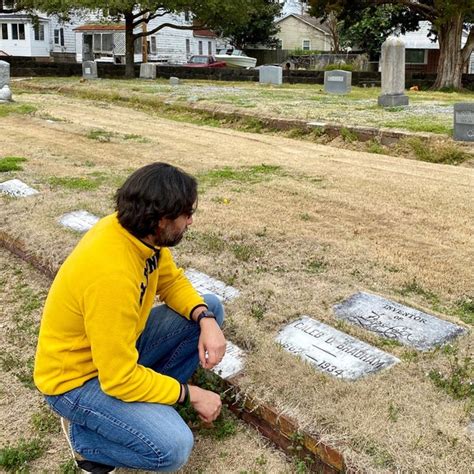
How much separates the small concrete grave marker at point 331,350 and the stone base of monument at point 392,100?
12525mm

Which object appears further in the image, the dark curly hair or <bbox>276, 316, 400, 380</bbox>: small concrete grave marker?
<bbox>276, 316, 400, 380</bbox>: small concrete grave marker

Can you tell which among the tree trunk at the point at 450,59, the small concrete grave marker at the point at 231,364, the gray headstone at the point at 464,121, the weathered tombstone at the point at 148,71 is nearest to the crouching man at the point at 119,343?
the small concrete grave marker at the point at 231,364

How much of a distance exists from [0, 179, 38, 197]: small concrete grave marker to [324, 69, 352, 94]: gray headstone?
14.5 meters

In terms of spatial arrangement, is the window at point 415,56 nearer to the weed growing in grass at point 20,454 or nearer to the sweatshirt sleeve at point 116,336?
the weed growing in grass at point 20,454

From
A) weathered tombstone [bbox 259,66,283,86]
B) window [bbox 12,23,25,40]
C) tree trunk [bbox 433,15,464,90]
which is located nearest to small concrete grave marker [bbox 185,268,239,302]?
weathered tombstone [bbox 259,66,283,86]

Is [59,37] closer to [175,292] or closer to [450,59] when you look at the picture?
[450,59]

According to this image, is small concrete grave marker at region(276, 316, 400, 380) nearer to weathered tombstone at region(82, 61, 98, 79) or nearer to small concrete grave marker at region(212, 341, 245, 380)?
small concrete grave marker at region(212, 341, 245, 380)

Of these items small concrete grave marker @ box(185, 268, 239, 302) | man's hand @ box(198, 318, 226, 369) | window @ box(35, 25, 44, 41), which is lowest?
small concrete grave marker @ box(185, 268, 239, 302)

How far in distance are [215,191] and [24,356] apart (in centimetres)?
349

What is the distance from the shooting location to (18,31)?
44.6 metres

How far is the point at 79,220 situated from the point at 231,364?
2.83 meters

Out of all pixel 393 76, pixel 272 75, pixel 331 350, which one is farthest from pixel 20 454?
pixel 272 75

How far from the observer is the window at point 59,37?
47.6 m

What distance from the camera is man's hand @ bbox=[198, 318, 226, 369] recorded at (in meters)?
2.71
